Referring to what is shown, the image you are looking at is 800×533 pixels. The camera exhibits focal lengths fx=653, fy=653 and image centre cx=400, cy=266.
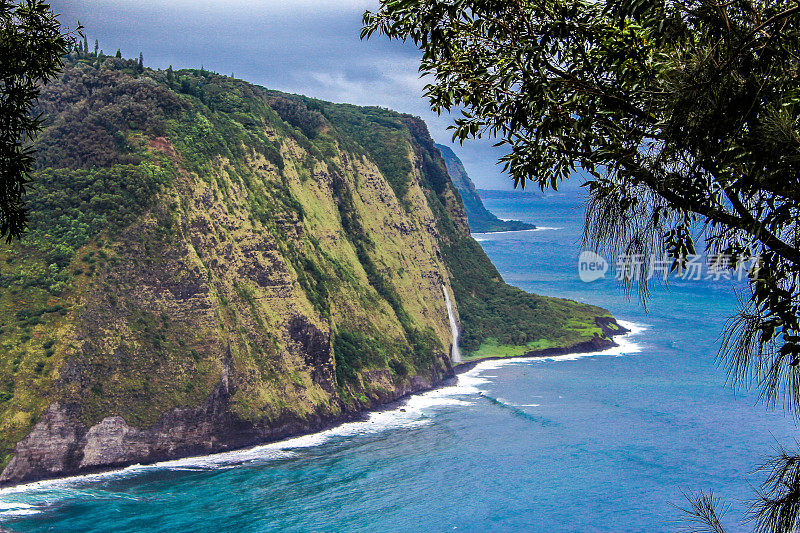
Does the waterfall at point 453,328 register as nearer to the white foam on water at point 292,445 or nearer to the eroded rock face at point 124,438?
the white foam on water at point 292,445

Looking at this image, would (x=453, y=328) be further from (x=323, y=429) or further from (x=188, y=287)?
(x=188, y=287)

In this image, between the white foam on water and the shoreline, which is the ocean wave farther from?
the shoreline

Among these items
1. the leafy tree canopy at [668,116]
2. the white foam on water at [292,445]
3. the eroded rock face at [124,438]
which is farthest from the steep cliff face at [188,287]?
the leafy tree canopy at [668,116]

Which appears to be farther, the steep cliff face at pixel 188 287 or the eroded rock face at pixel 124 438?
the steep cliff face at pixel 188 287

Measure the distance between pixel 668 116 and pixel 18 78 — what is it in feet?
37.3

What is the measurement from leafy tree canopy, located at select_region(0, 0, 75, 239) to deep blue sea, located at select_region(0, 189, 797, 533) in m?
46.7

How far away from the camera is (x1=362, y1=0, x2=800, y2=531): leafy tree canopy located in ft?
28.1

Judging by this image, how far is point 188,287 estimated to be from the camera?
227 feet

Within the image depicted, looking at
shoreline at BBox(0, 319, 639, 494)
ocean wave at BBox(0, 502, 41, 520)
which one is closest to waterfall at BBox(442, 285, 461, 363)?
shoreline at BBox(0, 319, 639, 494)

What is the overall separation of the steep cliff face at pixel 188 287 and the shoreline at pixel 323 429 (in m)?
0.68

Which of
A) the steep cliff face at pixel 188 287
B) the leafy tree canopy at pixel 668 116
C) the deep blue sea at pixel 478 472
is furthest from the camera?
the steep cliff face at pixel 188 287

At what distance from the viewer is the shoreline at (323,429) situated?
56.2m

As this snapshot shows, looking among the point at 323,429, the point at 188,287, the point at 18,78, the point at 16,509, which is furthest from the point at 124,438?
the point at 18,78

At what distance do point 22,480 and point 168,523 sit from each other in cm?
1327
